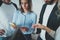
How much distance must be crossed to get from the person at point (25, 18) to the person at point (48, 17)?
0.06 m

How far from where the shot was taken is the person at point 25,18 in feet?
5.18

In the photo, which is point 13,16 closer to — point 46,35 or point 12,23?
point 12,23

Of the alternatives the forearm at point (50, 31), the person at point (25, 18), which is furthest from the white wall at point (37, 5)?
the forearm at point (50, 31)

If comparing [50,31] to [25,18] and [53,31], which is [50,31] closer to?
[53,31]

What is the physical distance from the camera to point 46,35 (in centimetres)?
157

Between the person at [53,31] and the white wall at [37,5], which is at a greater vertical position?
the white wall at [37,5]

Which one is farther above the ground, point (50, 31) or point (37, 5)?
point (37, 5)

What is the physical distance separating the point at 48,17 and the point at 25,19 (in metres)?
0.17

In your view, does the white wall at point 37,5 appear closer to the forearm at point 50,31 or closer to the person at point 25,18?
the person at point 25,18

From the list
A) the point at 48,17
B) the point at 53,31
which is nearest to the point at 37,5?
the point at 48,17

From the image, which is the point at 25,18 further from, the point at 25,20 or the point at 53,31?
the point at 53,31

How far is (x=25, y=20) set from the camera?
1.59 meters

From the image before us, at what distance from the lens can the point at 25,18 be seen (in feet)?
5.22

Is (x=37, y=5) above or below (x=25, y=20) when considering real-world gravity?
above
